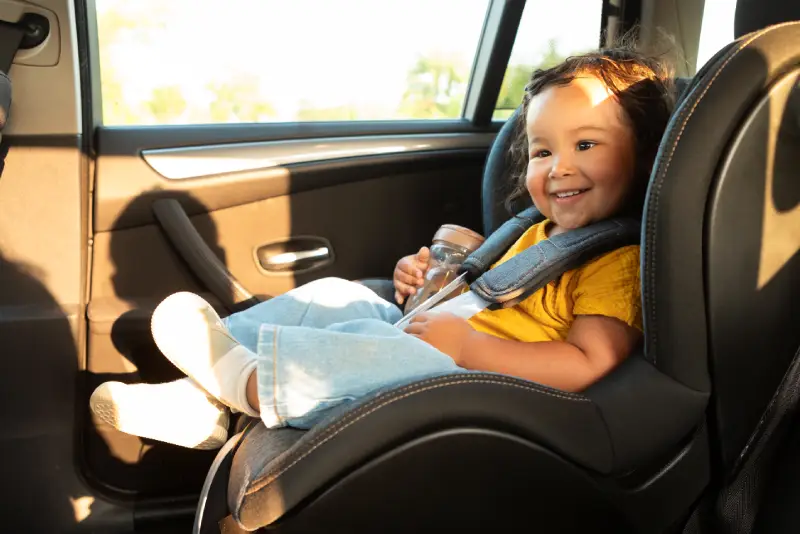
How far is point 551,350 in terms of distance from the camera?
4.62 feet

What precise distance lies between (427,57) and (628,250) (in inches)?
47.2

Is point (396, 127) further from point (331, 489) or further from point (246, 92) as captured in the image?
point (331, 489)

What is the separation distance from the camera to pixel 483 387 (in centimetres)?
118

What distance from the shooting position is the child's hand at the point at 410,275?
1.88 m

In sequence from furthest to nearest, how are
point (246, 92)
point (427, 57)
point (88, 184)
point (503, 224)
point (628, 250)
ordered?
point (427, 57) → point (246, 92) → point (88, 184) → point (503, 224) → point (628, 250)

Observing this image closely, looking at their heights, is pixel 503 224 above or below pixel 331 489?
above

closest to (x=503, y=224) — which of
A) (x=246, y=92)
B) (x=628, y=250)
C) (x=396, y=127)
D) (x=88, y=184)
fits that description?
(x=628, y=250)

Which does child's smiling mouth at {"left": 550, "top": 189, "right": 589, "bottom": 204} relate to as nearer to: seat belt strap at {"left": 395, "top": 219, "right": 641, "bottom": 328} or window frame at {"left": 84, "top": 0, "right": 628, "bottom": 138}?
seat belt strap at {"left": 395, "top": 219, "right": 641, "bottom": 328}

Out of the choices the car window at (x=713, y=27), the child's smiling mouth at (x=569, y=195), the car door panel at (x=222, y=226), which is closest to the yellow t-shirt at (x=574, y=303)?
the child's smiling mouth at (x=569, y=195)

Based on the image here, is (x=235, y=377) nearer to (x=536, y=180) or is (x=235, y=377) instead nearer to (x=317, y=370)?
(x=317, y=370)

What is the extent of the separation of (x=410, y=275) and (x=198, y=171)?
2.20 ft

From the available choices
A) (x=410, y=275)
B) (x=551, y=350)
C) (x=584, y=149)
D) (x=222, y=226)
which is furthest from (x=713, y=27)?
(x=222, y=226)

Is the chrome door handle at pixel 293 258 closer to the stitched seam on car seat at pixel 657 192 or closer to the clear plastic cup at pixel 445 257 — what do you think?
the clear plastic cup at pixel 445 257

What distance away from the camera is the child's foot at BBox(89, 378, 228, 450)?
4.86 ft
